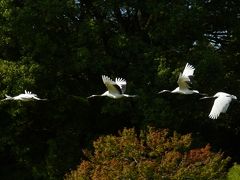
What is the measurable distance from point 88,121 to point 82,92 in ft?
2.73

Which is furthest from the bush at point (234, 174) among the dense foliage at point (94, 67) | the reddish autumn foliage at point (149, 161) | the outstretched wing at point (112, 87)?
the outstretched wing at point (112, 87)

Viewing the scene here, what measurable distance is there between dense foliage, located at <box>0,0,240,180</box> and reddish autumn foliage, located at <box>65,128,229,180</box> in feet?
6.78

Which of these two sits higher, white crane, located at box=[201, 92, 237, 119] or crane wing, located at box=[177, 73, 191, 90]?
crane wing, located at box=[177, 73, 191, 90]

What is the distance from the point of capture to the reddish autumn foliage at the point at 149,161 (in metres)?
12.5

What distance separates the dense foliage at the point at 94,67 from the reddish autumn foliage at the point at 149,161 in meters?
2.07

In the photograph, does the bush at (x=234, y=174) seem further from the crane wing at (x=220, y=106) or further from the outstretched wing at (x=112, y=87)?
the outstretched wing at (x=112, y=87)

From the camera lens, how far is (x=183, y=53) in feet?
53.0

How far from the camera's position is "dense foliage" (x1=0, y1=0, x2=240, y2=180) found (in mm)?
15328

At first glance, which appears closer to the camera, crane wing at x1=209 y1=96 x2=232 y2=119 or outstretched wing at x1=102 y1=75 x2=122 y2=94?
crane wing at x1=209 y1=96 x2=232 y2=119

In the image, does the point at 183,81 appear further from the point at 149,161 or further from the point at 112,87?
the point at 149,161

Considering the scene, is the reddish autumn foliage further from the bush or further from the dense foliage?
the dense foliage

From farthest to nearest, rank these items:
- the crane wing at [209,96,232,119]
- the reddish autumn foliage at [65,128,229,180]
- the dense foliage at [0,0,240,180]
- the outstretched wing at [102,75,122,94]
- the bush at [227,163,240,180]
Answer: the dense foliage at [0,0,240,180], the bush at [227,163,240,180], the outstretched wing at [102,75,122,94], the reddish autumn foliage at [65,128,229,180], the crane wing at [209,96,232,119]

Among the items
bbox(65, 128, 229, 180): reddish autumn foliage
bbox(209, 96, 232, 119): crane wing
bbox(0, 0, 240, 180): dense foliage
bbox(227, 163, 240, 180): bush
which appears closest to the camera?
bbox(209, 96, 232, 119): crane wing

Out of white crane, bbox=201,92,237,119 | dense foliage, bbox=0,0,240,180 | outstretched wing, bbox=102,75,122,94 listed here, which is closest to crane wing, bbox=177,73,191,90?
white crane, bbox=201,92,237,119
